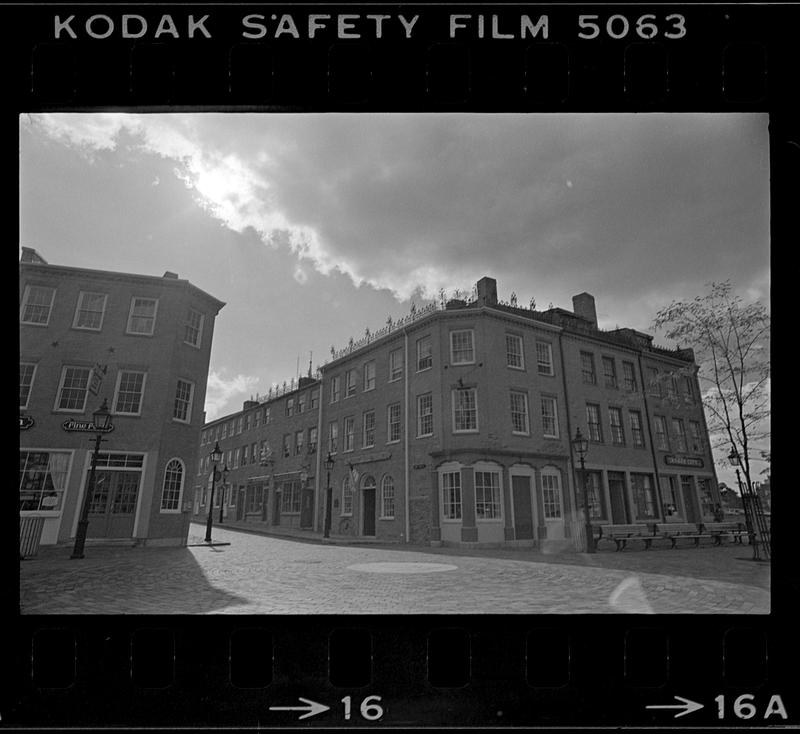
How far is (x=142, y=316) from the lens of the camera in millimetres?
5141

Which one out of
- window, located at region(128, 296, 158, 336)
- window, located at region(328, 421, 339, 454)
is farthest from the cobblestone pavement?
window, located at region(328, 421, 339, 454)

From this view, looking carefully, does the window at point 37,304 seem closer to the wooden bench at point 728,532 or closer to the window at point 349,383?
the window at point 349,383

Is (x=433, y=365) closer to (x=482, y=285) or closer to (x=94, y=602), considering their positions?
(x=482, y=285)

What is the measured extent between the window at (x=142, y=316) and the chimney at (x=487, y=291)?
369cm

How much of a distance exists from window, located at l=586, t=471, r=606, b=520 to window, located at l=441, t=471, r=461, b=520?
1.94 meters

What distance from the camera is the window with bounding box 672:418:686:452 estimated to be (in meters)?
5.52
